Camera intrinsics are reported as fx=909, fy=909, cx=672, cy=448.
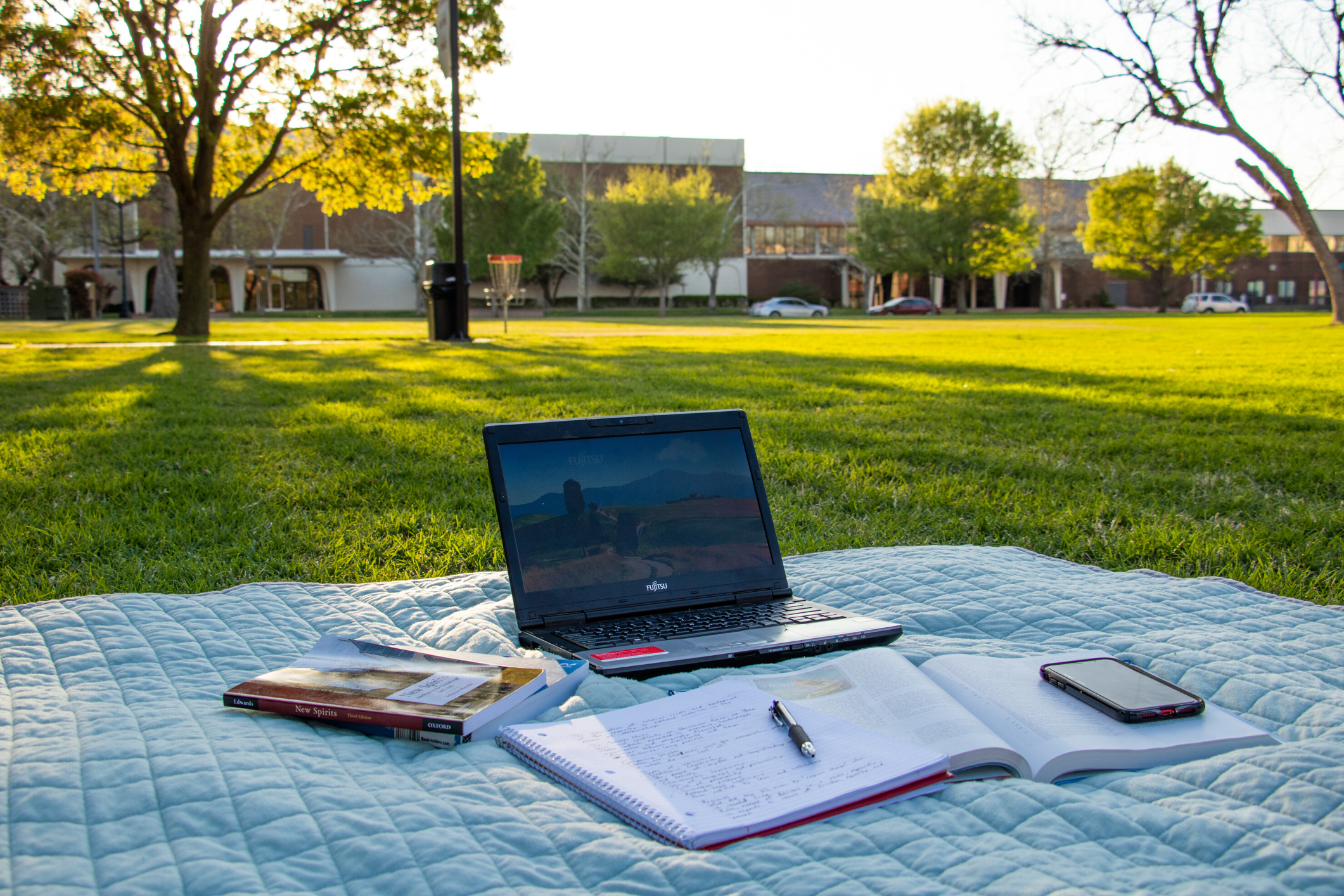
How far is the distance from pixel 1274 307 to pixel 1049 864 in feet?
235

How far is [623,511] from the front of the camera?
2.41 m

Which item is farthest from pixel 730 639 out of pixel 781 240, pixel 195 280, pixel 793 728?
pixel 781 240

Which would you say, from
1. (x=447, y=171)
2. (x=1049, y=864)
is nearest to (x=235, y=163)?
(x=447, y=171)

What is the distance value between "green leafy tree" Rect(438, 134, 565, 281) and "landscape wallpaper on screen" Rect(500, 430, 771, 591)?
119 ft

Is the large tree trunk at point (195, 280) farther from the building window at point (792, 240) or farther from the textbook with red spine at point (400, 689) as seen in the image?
the building window at point (792, 240)

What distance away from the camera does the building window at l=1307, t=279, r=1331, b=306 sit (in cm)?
6122

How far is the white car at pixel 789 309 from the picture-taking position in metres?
45.7

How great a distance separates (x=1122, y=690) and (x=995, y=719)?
0.93 ft

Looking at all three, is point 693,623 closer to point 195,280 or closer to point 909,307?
point 195,280

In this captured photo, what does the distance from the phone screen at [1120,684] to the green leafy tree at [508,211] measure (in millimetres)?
37095

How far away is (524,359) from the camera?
36.7ft

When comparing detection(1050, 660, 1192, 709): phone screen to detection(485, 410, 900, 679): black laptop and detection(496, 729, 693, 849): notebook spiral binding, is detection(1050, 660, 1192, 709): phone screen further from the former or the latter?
detection(496, 729, 693, 849): notebook spiral binding

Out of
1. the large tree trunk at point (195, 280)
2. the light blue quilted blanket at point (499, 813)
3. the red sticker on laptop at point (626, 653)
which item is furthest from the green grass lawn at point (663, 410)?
the large tree trunk at point (195, 280)

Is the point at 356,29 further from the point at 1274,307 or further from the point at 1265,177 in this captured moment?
the point at 1274,307
